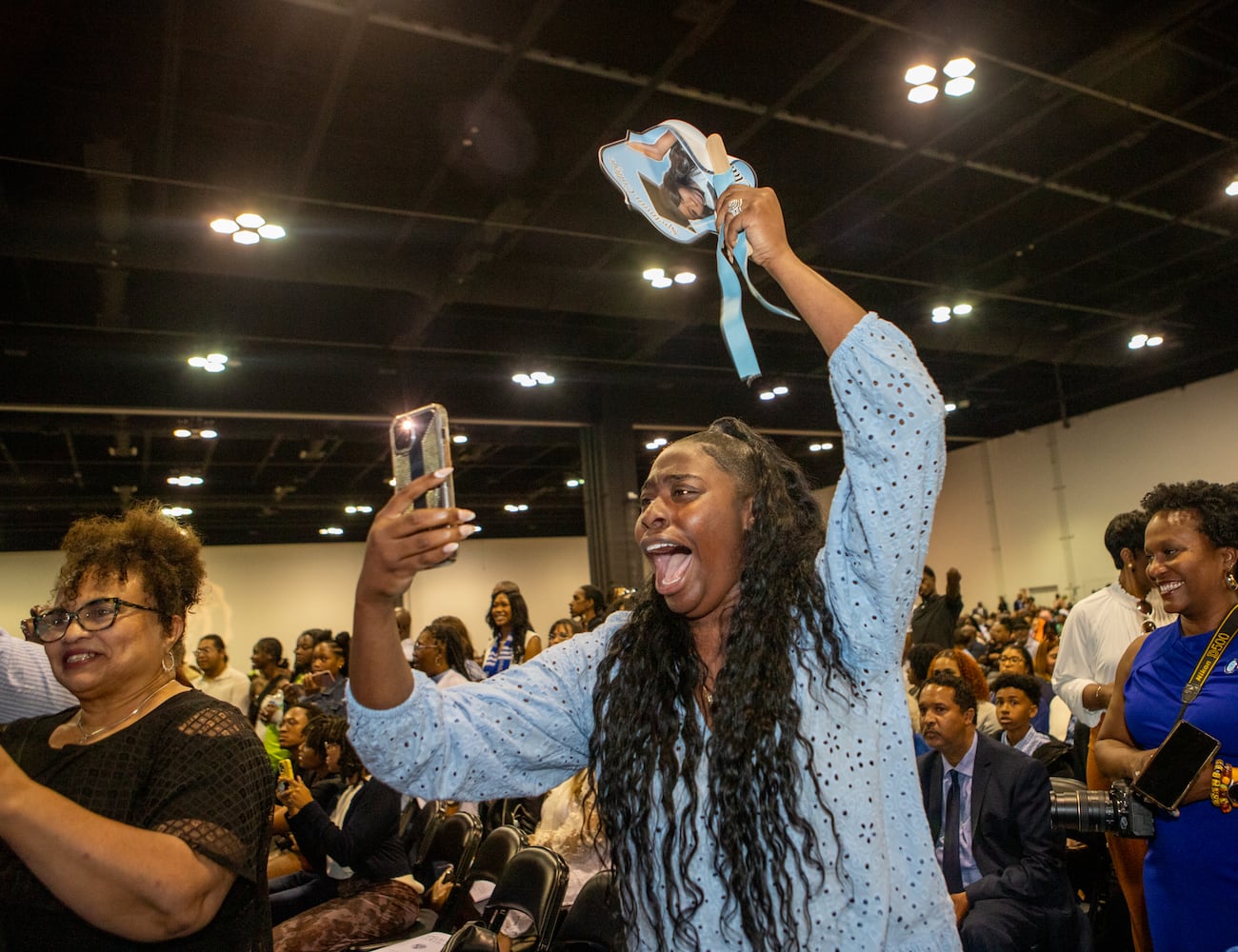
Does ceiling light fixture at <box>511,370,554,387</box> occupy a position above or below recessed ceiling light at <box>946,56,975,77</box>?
below

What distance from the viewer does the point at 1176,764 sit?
2.12 m

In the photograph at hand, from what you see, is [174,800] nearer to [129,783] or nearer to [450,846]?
[129,783]

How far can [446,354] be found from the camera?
988 centimetres

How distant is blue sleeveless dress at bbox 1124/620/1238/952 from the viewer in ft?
Answer: 6.88

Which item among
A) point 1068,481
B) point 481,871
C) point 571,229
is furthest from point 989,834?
point 1068,481

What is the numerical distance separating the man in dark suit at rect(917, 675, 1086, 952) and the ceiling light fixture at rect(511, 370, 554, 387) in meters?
7.36

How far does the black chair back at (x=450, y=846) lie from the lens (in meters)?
3.50

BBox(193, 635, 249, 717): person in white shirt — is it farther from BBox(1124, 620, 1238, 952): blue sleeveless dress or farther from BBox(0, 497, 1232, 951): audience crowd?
BBox(1124, 620, 1238, 952): blue sleeveless dress

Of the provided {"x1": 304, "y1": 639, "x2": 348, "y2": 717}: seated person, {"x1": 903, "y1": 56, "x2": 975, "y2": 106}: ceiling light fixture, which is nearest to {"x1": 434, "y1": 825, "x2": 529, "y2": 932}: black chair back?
{"x1": 304, "y1": 639, "x2": 348, "y2": 717}: seated person

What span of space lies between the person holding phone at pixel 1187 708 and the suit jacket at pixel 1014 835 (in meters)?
0.52

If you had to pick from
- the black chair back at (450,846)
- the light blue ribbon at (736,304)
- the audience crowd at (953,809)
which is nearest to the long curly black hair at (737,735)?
the light blue ribbon at (736,304)

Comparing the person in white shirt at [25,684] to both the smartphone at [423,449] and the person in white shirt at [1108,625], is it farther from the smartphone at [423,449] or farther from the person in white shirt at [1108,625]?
the person in white shirt at [1108,625]

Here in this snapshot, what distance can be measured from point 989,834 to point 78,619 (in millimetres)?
2766

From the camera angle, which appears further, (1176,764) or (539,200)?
(539,200)
